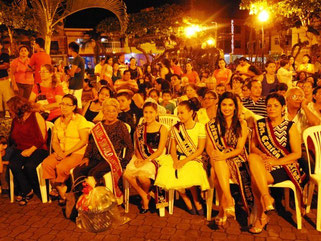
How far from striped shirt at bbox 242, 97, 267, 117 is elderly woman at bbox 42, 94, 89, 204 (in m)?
2.50

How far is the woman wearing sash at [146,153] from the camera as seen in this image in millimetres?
4422

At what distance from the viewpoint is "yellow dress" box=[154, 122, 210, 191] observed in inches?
164

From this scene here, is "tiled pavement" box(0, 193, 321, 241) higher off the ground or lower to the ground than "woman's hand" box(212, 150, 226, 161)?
lower

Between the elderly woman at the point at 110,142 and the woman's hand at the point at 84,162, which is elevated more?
the elderly woman at the point at 110,142

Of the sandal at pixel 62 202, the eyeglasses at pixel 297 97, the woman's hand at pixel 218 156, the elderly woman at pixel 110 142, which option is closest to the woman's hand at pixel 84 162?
the elderly woman at pixel 110 142

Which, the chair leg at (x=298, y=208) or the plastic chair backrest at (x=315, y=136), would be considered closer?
the chair leg at (x=298, y=208)

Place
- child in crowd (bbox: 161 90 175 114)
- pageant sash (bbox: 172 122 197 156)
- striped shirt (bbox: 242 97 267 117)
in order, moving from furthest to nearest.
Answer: child in crowd (bbox: 161 90 175 114), striped shirt (bbox: 242 97 267 117), pageant sash (bbox: 172 122 197 156)

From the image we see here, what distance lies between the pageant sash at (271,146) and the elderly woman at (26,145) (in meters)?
2.89

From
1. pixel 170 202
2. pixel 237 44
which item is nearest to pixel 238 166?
pixel 170 202

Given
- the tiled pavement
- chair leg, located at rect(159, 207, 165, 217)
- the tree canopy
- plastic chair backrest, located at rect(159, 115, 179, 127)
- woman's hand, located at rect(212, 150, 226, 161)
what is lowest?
the tiled pavement

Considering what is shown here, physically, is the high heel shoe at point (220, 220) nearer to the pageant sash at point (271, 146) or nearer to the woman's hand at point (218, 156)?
the woman's hand at point (218, 156)

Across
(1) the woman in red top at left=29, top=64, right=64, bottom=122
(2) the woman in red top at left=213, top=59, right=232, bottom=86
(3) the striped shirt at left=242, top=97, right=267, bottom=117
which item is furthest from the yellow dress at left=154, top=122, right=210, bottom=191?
(2) the woman in red top at left=213, top=59, right=232, bottom=86

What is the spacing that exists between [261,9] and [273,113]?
370 inches

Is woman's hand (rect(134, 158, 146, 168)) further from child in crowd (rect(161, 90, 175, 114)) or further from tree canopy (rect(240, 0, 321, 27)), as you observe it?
tree canopy (rect(240, 0, 321, 27))
